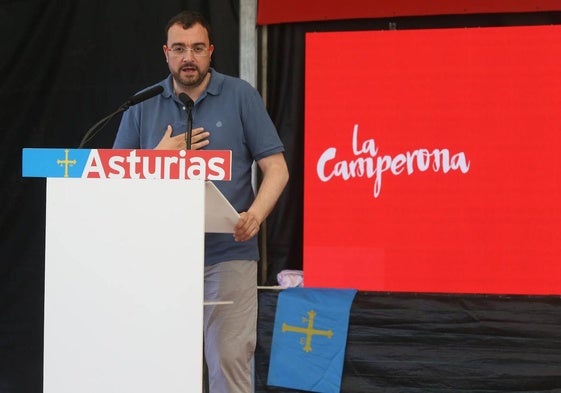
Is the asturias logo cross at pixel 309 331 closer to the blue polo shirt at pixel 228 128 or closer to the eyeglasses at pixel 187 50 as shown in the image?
the blue polo shirt at pixel 228 128

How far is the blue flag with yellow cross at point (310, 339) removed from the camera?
368cm

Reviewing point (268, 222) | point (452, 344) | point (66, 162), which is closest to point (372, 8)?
point (268, 222)

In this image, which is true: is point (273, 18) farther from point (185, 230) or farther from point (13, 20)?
point (185, 230)

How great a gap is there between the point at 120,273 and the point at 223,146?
0.94m

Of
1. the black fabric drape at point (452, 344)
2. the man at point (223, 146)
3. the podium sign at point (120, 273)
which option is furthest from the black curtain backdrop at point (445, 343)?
the podium sign at point (120, 273)

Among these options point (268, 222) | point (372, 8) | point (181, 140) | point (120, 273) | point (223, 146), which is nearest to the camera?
point (120, 273)

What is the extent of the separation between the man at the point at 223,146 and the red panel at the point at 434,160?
991 mm

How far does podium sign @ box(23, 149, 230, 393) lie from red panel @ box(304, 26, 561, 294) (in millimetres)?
1907

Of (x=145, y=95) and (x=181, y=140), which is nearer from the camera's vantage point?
(x=145, y=95)

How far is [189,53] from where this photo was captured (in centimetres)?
276

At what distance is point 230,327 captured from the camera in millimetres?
2709

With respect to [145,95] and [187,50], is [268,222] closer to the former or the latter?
[187,50]

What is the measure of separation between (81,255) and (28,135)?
2.51 metres

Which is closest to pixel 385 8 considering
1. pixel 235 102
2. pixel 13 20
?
pixel 235 102
